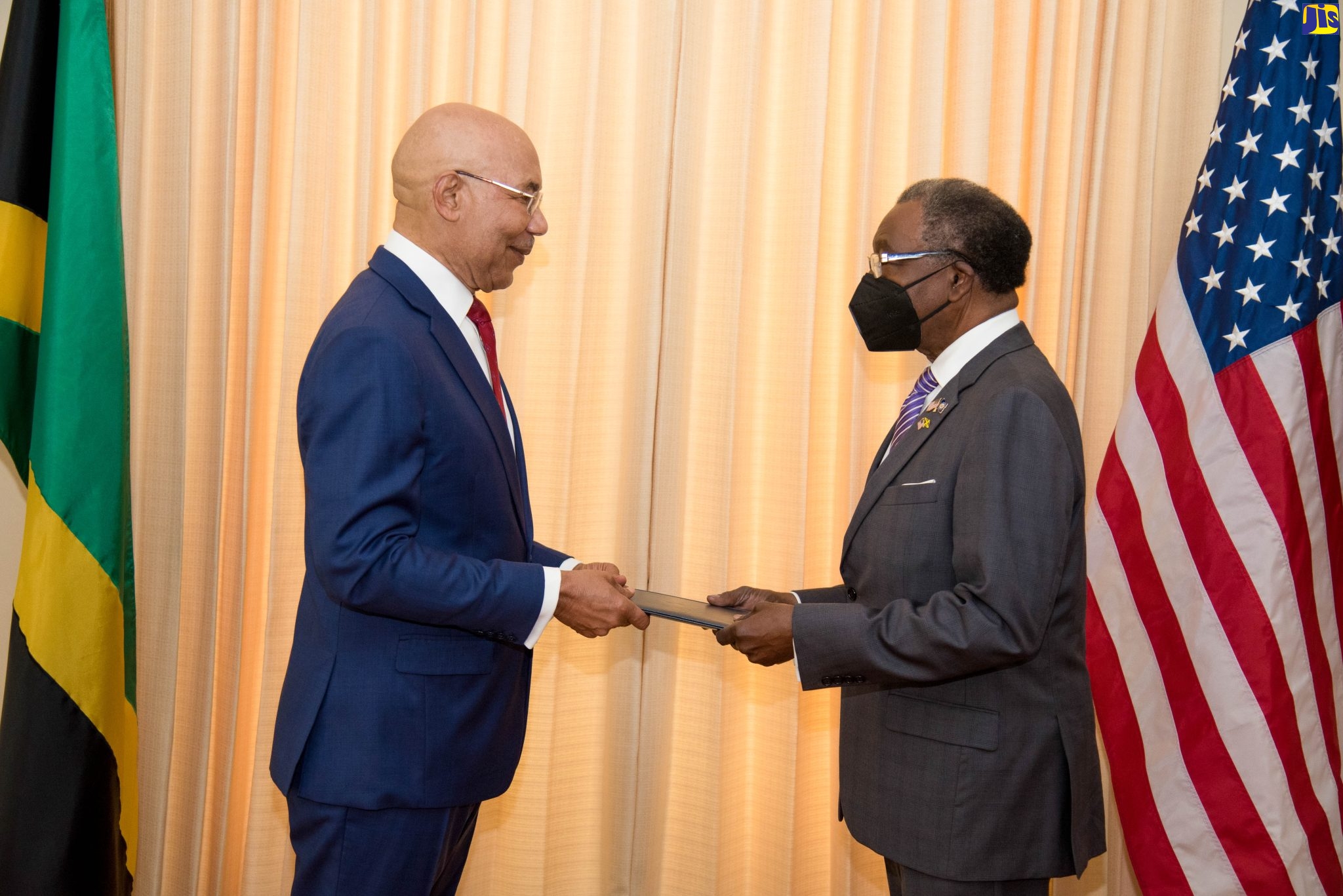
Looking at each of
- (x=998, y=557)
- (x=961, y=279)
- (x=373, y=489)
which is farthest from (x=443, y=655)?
(x=961, y=279)

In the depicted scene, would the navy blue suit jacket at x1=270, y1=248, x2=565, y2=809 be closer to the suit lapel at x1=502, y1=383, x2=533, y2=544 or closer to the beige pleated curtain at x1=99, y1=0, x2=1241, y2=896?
the suit lapel at x1=502, y1=383, x2=533, y2=544

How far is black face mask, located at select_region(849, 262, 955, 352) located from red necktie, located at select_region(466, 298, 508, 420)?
2.54ft

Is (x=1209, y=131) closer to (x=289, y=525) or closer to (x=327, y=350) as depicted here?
(x=327, y=350)

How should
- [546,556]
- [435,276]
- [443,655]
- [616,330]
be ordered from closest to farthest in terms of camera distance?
[443,655]
[435,276]
[546,556]
[616,330]

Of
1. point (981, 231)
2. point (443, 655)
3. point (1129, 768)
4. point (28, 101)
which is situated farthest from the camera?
point (28, 101)

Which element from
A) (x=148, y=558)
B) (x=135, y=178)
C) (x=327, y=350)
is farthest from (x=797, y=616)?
(x=135, y=178)

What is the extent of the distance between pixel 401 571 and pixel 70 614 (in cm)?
146

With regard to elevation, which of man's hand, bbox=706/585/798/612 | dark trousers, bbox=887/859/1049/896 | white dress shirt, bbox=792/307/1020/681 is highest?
white dress shirt, bbox=792/307/1020/681

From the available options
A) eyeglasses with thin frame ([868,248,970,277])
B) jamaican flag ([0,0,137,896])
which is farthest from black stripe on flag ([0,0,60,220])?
eyeglasses with thin frame ([868,248,970,277])

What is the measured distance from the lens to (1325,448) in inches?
92.7

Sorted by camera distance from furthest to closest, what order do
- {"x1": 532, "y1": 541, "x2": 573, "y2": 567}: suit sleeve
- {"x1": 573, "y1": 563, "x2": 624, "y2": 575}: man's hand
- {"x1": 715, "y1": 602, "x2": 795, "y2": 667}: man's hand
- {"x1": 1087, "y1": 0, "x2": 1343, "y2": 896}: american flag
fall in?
{"x1": 1087, "y1": 0, "x2": 1343, "y2": 896}: american flag, {"x1": 532, "y1": 541, "x2": 573, "y2": 567}: suit sleeve, {"x1": 573, "y1": 563, "x2": 624, "y2": 575}: man's hand, {"x1": 715, "y1": 602, "x2": 795, "y2": 667}: man's hand

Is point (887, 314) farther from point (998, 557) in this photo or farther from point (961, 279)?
point (998, 557)

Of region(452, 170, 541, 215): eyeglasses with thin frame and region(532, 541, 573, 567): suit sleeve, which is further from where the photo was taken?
region(532, 541, 573, 567): suit sleeve

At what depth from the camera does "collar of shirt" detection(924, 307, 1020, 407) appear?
194 cm
